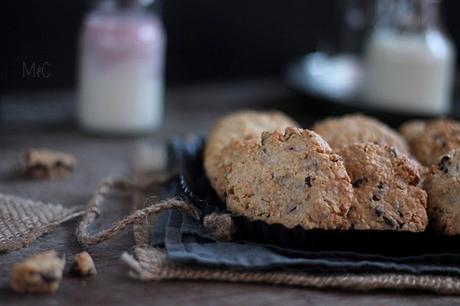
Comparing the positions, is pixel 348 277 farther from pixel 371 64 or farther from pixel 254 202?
pixel 371 64

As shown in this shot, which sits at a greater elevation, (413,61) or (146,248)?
(413,61)

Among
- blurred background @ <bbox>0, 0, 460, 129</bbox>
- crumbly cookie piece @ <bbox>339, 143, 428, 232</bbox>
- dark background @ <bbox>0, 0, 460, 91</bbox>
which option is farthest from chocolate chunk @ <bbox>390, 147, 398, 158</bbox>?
dark background @ <bbox>0, 0, 460, 91</bbox>

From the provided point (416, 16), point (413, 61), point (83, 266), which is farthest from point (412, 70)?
point (83, 266)

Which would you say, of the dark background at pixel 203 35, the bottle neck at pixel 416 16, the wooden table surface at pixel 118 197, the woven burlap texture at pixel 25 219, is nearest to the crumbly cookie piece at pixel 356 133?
the wooden table surface at pixel 118 197

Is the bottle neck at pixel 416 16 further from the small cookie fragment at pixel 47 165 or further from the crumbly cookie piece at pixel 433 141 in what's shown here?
the small cookie fragment at pixel 47 165

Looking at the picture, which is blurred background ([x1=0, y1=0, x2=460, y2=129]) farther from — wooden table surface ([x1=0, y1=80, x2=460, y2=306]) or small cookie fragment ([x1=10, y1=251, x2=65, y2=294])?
small cookie fragment ([x1=10, y1=251, x2=65, y2=294])

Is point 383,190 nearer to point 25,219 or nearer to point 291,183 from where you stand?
point 291,183
